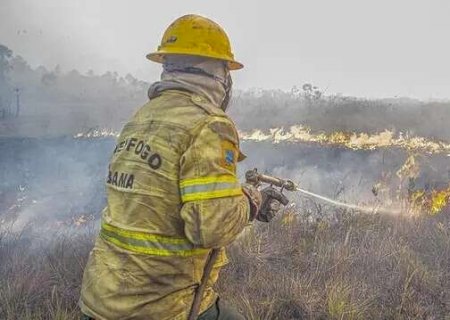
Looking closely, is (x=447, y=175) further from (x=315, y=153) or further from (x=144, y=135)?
(x=144, y=135)

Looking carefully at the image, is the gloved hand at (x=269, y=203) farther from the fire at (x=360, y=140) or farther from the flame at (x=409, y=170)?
the fire at (x=360, y=140)

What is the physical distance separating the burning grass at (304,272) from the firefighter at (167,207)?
1.51 metres

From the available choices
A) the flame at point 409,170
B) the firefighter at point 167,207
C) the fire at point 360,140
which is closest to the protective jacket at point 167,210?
the firefighter at point 167,207

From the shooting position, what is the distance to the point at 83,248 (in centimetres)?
487

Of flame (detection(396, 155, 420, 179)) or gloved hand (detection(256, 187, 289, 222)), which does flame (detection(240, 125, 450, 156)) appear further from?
gloved hand (detection(256, 187, 289, 222))

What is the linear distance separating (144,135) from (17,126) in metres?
22.0

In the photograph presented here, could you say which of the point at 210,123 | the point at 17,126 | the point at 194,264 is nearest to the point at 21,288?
the point at 194,264

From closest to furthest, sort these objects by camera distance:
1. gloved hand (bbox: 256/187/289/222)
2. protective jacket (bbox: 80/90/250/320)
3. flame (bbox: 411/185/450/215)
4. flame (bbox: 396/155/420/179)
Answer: protective jacket (bbox: 80/90/250/320) → gloved hand (bbox: 256/187/289/222) → flame (bbox: 411/185/450/215) → flame (bbox: 396/155/420/179)

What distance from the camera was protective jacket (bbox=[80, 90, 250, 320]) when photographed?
6.81 ft

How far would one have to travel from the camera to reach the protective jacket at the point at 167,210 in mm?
2076

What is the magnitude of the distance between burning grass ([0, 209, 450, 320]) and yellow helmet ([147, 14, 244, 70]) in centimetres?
200

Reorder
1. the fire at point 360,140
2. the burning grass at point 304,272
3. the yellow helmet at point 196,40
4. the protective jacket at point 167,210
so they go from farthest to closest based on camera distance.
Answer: the fire at point 360,140 → the burning grass at point 304,272 → the yellow helmet at point 196,40 → the protective jacket at point 167,210

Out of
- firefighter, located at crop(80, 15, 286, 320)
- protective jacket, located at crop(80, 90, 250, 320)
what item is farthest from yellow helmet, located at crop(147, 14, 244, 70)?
protective jacket, located at crop(80, 90, 250, 320)

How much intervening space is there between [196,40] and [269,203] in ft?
2.99
